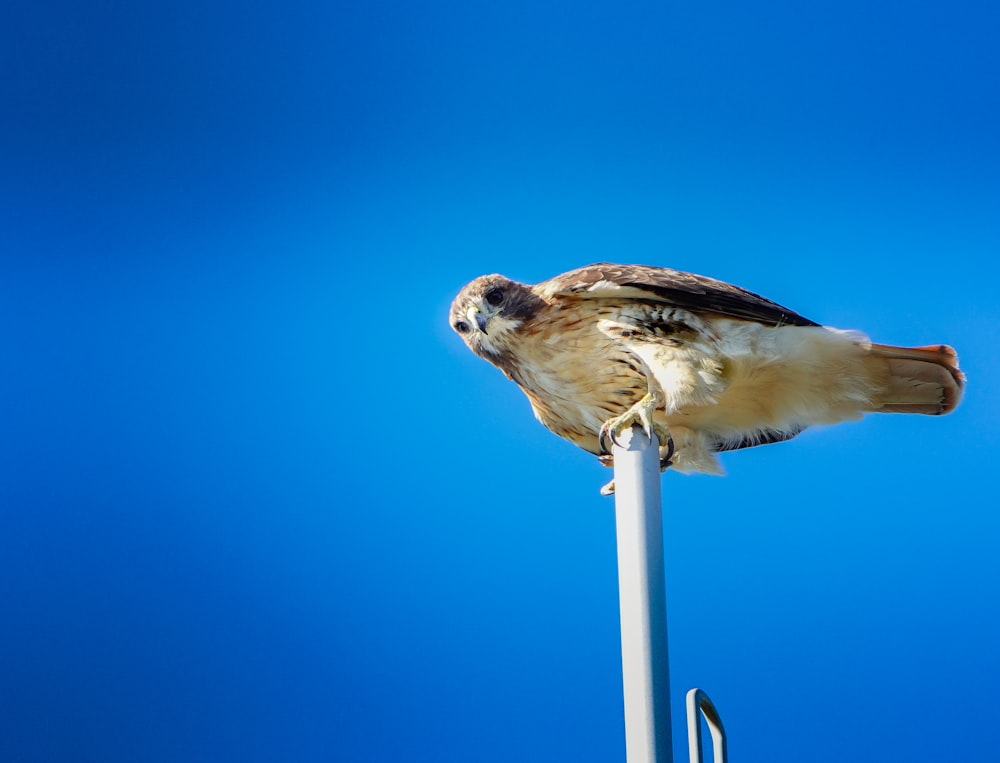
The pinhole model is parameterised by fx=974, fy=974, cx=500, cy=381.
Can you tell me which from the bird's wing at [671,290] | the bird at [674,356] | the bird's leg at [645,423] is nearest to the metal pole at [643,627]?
the bird's leg at [645,423]

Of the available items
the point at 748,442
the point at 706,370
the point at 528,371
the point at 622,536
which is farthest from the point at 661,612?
the point at 748,442

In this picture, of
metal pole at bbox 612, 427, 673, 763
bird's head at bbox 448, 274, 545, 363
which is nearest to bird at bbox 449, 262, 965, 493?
bird's head at bbox 448, 274, 545, 363

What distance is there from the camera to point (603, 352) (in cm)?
189

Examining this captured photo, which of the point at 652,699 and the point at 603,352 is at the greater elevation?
the point at 603,352

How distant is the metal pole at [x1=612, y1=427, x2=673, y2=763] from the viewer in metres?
1.21

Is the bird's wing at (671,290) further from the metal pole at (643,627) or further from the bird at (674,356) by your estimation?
the metal pole at (643,627)

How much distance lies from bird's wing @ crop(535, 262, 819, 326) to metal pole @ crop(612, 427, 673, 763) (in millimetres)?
667

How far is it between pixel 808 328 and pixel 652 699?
1009mm

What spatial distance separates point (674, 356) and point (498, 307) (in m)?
0.37

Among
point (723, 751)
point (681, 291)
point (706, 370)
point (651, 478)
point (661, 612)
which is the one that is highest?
point (681, 291)

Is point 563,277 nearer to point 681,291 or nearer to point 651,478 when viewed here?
point 681,291

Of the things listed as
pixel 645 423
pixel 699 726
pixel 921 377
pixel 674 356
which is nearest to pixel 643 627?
pixel 699 726

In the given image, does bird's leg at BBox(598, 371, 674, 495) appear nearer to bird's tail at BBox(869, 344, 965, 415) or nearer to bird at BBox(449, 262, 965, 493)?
bird at BBox(449, 262, 965, 493)

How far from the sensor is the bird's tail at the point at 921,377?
75.5 inches
